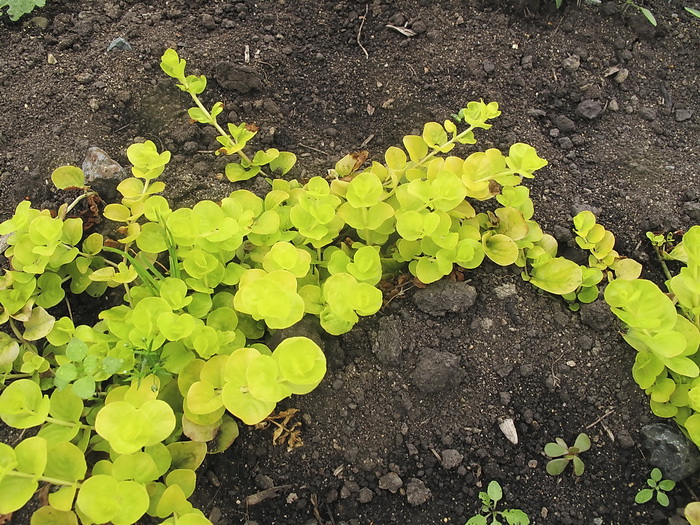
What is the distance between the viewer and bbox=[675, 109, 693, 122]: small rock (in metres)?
2.55

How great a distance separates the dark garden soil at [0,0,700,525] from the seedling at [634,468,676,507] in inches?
1.4

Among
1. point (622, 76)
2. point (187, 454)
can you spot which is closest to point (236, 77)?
point (187, 454)

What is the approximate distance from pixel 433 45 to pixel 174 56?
1246 millimetres

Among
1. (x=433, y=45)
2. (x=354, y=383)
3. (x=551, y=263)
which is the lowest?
(x=354, y=383)

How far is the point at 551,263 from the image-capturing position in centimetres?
205

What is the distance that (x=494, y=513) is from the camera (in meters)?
1.78

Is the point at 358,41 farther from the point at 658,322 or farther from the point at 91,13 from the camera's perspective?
the point at 658,322

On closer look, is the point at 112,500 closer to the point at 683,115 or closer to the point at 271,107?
the point at 271,107

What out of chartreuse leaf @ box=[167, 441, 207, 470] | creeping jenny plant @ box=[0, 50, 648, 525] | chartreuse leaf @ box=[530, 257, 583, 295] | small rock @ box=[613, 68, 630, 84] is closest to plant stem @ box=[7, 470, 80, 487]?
creeping jenny plant @ box=[0, 50, 648, 525]

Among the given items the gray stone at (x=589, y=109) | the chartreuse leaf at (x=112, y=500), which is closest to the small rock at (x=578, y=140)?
the gray stone at (x=589, y=109)

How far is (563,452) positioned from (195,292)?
1331mm

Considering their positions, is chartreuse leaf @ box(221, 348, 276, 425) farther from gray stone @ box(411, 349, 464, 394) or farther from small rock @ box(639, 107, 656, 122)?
small rock @ box(639, 107, 656, 122)

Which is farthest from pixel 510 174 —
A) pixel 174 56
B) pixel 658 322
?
pixel 174 56

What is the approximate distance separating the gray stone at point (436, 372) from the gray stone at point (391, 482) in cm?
29
